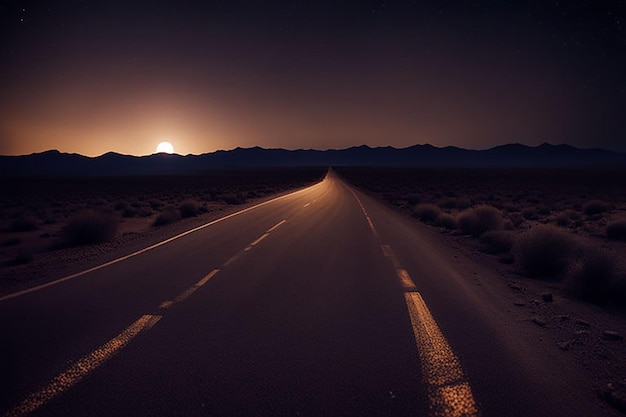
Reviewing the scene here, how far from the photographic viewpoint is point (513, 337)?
4.39 meters

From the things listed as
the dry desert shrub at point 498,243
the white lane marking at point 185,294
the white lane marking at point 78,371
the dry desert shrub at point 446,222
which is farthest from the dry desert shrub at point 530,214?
the white lane marking at point 78,371

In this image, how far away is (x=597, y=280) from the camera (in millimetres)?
5977

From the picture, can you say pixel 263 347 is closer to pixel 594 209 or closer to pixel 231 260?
pixel 231 260

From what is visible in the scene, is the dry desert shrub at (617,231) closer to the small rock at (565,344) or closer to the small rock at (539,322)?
the small rock at (539,322)

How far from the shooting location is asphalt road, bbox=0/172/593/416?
3.05m

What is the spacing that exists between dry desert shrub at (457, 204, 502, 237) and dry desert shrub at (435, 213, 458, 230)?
119cm

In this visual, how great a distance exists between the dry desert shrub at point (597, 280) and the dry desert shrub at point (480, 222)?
6514 millimetres

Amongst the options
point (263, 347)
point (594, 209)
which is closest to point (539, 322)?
point (263, 347)

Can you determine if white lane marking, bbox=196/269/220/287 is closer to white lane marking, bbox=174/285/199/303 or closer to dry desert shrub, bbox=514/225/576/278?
white lane marking, bbox=174/285/199/303

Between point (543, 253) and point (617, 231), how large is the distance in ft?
21.9

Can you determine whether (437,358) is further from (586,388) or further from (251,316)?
(251,316)

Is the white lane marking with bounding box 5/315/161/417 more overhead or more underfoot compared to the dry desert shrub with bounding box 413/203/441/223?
more overhead

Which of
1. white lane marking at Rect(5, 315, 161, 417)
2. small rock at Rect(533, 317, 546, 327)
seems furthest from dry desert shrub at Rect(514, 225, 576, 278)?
white lane marking at Rect(5, 315, 161, 417)

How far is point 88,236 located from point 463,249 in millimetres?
11908
